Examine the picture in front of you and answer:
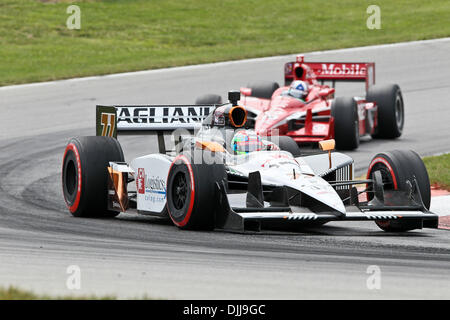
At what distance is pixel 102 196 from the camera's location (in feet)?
38.7

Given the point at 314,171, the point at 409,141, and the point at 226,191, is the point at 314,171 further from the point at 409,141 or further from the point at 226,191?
the point at 409,141

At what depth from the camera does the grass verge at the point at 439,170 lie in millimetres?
14305

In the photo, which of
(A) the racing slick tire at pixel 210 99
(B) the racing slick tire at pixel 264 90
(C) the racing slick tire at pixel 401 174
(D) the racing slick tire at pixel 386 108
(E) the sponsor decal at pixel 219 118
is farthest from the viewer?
(B) the racing slick tire at pixel 264 90

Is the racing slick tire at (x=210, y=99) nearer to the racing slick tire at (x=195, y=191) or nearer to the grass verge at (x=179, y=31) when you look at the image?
the grass verge at (x=179, y=31)

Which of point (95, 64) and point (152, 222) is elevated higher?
point (95, 64)

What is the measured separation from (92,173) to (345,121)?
25.8 ft

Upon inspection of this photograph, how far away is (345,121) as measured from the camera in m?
18.6

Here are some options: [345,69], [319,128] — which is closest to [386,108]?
[345,69]

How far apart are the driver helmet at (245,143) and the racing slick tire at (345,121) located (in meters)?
7.65

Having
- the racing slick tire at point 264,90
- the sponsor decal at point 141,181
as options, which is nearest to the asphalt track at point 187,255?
the sponsor decal at point 141,181

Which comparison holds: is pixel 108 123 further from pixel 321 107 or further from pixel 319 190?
pixel 321 107
